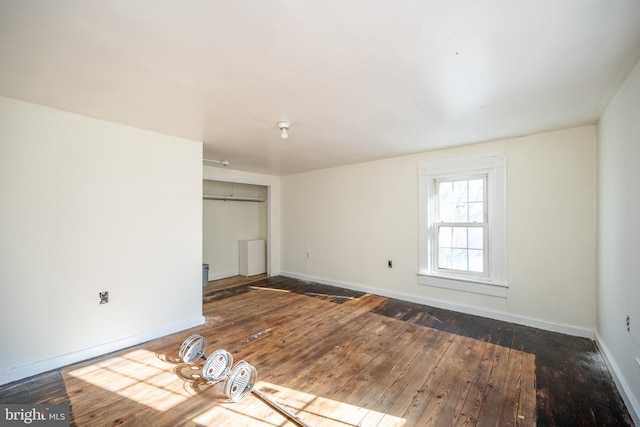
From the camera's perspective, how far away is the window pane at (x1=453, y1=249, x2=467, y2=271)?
3.87 meters

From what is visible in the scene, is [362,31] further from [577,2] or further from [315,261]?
[315,261]

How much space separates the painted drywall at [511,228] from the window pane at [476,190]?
0.36 metres

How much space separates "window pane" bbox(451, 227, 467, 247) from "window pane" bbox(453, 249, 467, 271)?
2.8 inches

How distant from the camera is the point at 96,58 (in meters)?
1.64

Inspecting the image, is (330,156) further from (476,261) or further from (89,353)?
(89,353)

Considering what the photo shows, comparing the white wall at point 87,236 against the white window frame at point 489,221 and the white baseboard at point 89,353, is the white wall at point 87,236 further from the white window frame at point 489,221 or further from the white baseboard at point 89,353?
the white window frame at point 489,221

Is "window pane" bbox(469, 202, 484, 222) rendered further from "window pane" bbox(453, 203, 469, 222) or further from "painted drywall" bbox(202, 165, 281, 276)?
"painted drywall" bbox(202, 165, 281, 276)

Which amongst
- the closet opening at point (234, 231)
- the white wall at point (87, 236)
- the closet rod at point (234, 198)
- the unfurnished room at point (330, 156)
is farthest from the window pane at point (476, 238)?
the closet rod at point (234, 198)

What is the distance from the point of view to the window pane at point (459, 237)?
12.7 feet

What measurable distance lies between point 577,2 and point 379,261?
3851 millimetres

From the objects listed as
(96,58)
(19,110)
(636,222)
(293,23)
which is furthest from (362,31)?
(19,110)

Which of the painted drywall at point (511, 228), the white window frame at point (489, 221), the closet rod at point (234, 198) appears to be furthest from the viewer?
the closet rod at point (234, 198)

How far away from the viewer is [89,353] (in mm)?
2572

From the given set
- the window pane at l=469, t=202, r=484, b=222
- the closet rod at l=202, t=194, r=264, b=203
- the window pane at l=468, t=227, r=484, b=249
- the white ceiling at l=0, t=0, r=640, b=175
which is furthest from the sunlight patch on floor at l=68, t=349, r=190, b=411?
the window pane at l=469, t=202, r=484, b=222
